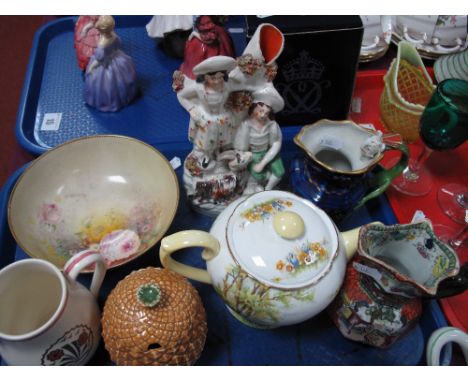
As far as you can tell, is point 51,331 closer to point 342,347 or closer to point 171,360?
point 171,360

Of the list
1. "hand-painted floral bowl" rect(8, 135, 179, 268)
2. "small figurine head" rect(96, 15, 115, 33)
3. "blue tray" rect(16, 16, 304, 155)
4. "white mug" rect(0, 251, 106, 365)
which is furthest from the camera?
"blue tray" rect(16, 16, 304, 155)

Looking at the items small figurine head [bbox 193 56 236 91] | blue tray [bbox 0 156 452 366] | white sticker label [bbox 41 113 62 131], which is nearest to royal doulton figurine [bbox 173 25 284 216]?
small figurine head [bbox 193 56 236 91]

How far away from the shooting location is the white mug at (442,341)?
0.73 m

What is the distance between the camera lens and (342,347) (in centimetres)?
79

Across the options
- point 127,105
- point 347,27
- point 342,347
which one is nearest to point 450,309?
point 342,347

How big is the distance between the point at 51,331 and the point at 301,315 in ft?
1.18

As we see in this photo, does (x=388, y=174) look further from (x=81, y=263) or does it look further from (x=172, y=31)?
(x=172, y=31)

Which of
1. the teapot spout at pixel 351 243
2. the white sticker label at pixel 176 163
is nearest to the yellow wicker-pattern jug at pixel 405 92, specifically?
the teapot spout at pixel 351 243

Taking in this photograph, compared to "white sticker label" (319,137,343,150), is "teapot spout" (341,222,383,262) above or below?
below

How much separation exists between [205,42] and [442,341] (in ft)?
2.72

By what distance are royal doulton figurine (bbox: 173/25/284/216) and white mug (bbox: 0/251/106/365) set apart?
0.27 m

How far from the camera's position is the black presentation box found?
0.90 meters

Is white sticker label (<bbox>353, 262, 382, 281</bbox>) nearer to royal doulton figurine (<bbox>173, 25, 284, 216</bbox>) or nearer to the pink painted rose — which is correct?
royal doulton figurine (<bbox>173, 25, 284, 216</bbox>)

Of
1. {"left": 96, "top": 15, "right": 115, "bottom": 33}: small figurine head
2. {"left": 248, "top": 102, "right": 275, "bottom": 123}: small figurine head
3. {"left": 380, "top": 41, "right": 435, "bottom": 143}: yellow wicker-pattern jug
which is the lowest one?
{"left": 380, "top": 41, "right": 435, "bottom": 143}: yellow wicker-pattern jug
